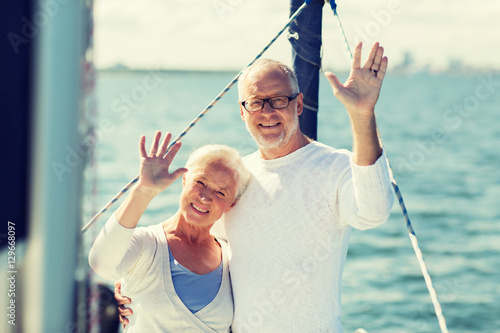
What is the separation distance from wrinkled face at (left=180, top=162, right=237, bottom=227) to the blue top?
155mm

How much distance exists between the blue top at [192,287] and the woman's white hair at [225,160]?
33cm

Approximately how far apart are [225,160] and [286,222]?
0.32 metres

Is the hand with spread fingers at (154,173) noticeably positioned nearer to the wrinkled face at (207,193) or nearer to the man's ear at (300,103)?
the wrinkled face at (207,193)

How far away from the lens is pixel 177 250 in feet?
6.73

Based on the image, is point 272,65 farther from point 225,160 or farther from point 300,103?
point 225,160

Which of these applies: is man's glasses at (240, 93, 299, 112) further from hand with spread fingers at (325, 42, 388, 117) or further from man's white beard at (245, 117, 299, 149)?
hand with spread fingers at (325, 42, 388, 117)

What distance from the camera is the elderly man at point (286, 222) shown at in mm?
1960

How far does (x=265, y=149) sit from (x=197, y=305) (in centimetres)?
58

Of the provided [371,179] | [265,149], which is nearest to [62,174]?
[371,179]

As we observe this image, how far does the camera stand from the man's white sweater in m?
1.96

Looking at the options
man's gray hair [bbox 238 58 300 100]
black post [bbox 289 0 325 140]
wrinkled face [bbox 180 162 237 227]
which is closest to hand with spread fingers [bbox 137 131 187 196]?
wrinkled face [bbox 180 162 237 227]

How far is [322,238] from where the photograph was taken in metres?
2.00

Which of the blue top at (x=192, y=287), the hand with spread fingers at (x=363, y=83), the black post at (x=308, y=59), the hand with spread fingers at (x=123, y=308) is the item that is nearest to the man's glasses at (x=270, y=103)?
the black post at (x=308, y=59)

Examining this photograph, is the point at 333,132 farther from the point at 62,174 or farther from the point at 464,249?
→ the point at 62,174
